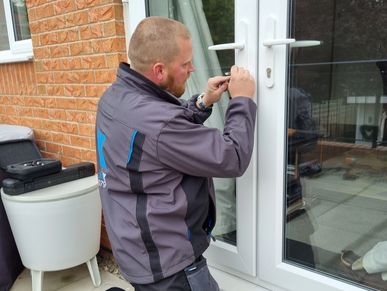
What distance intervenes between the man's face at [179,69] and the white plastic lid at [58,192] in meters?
1.04

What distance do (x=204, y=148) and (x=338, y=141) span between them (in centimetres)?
64

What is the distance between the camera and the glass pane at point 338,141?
141 cm

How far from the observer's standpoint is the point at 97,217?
2.35 meters

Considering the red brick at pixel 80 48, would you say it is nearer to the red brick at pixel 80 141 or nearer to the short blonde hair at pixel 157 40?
the red brick at pixel 80 141

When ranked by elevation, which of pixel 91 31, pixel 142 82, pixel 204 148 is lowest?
pixel 204 148

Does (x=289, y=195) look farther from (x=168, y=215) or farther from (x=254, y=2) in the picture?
(x=254, y=2)

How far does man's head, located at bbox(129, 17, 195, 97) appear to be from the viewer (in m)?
1.34

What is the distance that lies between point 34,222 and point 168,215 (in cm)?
111

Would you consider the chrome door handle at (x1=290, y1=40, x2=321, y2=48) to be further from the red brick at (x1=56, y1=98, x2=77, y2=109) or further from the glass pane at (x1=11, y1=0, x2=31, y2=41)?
the glass pane at (x1=11, y1=0, x2=31, y2=41)

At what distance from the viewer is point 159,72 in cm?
138

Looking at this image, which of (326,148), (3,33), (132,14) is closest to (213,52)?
(132,14)

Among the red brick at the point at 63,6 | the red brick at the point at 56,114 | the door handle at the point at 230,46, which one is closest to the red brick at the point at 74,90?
the red brick at the point at 56,114

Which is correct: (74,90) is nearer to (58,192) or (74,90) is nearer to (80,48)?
(80,48)

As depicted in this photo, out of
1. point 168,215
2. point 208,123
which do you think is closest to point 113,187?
point 168,215
